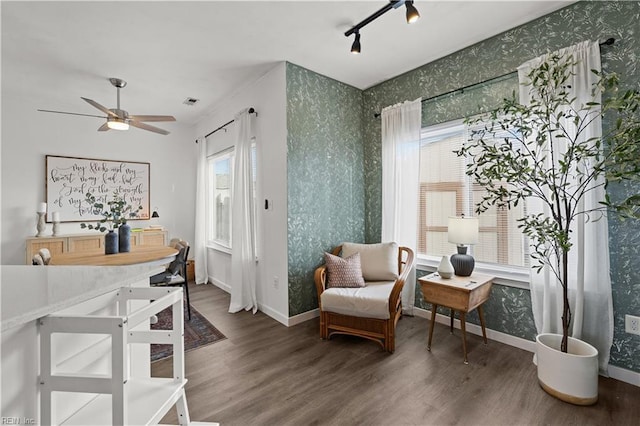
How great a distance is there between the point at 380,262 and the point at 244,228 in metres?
1.74

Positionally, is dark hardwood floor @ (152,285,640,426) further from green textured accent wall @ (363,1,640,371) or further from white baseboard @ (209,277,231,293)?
white baseboard @ (209,277,231,293)

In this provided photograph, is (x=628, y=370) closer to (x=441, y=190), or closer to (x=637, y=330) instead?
(x=637, y=330)

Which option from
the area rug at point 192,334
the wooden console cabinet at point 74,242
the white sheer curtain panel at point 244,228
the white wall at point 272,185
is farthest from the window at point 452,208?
the wooden console cabinet at point 74,242

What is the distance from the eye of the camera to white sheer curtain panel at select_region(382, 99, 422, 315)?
126 inches

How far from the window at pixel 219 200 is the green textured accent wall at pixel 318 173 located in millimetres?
1748

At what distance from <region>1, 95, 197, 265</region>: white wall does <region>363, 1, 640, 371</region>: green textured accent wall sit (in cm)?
362

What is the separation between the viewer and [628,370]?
6.68 ft

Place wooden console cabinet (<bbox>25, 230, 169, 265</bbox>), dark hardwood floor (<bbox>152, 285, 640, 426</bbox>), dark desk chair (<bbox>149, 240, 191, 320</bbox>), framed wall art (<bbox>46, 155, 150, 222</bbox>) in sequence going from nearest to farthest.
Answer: dark hardwood floor (<bbox>152, 285, 640, 426</bbox>), dark desk chair (<bbox>149, 240, 191, 320</bbox>), wooden console cabinet (<bbox>25, 230, 169, 265</bbox>), framed wall art (<bbox>46, 155, 150, 222</bbox>)

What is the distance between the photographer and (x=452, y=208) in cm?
307

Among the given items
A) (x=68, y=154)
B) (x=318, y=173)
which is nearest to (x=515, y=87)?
(x=318, y=173)

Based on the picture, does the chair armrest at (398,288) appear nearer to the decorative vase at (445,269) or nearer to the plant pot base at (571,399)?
the decorative vase at (445,269)

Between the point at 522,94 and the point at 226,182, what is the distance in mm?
4084

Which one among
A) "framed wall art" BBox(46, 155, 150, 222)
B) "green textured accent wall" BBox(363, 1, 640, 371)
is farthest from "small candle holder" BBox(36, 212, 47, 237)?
"green textured accent wall" BBox(363, 1, 640, 371)

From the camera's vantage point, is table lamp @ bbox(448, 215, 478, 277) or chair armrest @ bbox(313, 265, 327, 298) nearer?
table lamp @ bbox(448, 215, 478, 277)
